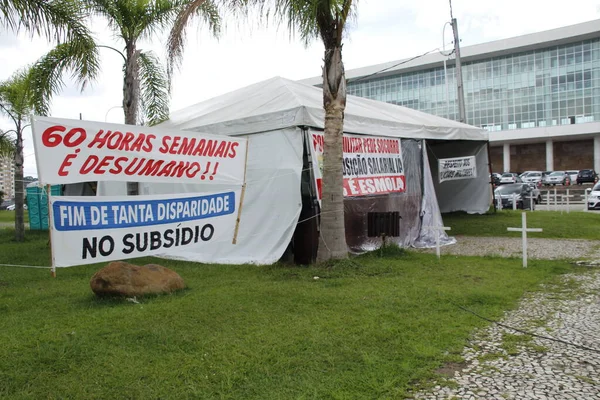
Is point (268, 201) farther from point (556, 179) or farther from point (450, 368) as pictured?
point (556, 179)

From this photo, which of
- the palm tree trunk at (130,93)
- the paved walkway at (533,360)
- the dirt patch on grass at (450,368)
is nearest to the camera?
the paved walkway at (533,360)

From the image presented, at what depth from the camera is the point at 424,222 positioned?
1098cm

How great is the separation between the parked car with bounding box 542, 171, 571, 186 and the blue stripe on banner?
3876cm

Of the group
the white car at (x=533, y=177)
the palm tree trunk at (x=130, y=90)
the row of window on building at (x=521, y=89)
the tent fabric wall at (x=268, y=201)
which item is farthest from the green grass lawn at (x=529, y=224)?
the row of window on building at (x=521, y=89)

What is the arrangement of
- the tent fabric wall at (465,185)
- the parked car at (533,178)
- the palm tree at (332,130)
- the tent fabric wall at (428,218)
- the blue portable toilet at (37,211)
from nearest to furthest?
1. the palm tree at (332,130)
2. the tent fabric wall at (428,218)
3. the tent fabric wall at (465,185)
4. the blue portable toilet at (37,211)
5. the parked car at (533,178)

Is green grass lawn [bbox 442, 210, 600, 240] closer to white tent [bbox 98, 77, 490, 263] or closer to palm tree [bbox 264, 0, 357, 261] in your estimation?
white tent [bbox 98, 77, 490, 263]

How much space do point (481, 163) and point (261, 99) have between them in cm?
992

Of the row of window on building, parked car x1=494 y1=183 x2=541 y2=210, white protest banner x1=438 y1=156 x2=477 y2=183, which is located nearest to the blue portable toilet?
white protest banner x1=438 y1=156 x2=477 y2=183

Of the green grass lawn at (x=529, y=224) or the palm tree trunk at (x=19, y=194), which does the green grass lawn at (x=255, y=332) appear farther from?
the palm tree trunk at (x=19, y=194)

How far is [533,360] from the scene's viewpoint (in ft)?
12.4

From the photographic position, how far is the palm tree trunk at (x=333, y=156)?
7516mm

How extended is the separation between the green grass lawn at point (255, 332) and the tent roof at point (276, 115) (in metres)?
2.73

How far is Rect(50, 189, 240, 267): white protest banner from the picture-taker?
4315 millimetres

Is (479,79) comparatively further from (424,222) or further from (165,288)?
(165,288)
